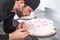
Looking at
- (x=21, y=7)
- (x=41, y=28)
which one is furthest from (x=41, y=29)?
(x=21, y=7)

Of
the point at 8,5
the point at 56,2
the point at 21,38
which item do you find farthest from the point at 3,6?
the point at 56,2

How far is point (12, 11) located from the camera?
2.21ft

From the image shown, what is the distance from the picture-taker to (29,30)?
654mm

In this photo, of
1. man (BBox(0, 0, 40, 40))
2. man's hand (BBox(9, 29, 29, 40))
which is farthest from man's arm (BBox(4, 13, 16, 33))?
man's hand (BBox(9, 29, 29, 40))

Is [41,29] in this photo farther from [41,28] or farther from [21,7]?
[21,7]

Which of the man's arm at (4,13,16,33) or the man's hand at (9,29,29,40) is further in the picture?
the man's arm at (4,13,16,33)

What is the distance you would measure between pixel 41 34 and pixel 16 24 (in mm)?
168

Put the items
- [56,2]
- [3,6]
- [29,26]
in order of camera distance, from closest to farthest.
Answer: [3,6]
[29,26]
[56,2]

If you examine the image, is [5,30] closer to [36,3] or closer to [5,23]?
[5,23]

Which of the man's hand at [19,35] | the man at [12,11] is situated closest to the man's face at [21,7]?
the man at [12,11]

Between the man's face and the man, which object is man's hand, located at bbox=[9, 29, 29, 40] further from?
the man's face

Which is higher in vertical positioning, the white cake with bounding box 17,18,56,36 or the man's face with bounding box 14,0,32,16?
the man's face with bounding box 14,0,32,16

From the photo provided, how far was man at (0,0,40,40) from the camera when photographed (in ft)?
1.91

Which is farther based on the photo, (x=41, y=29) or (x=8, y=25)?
(x=8, y=25)
